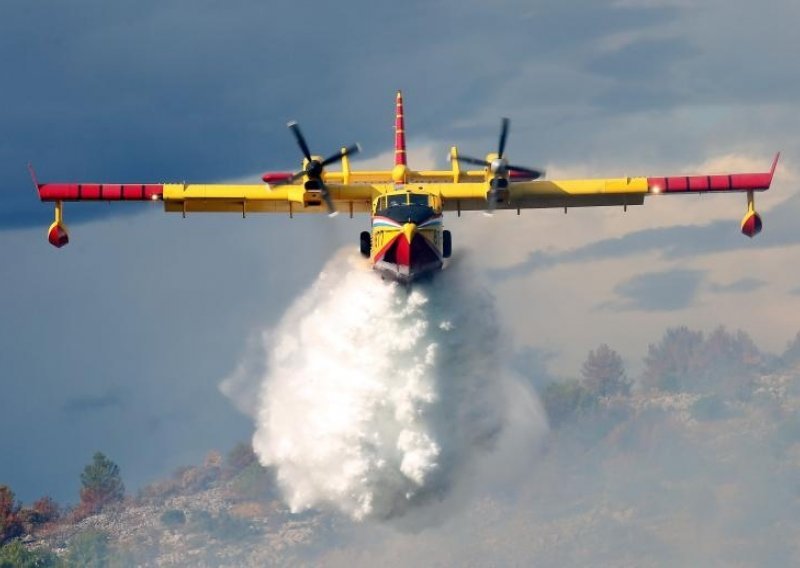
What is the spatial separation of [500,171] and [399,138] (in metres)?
8.12

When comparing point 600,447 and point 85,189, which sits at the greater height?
point 85,189

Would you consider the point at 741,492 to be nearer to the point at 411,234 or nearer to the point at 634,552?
the point at 634,552

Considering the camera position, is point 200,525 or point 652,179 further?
point 200,525

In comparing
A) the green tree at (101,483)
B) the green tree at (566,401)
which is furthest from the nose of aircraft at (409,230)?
the green tree at (566,401)

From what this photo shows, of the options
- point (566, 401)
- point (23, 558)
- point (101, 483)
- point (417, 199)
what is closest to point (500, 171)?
point (417, 199)

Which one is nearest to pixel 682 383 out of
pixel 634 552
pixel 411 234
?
pixel 634 552

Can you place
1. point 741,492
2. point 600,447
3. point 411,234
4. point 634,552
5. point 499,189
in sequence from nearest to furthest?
1. point 411,234
2. point 499,189
3. point 634,552
4. point 741,492
5. point 600,447

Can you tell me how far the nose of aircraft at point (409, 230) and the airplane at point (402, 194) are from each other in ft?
0.98

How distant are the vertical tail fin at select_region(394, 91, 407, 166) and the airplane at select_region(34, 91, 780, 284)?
5 centimetres

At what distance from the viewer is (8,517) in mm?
74375

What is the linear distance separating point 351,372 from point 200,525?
36.2 m

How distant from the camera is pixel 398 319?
4275 cm

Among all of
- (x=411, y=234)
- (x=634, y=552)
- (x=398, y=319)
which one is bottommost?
(x=634, y=552)

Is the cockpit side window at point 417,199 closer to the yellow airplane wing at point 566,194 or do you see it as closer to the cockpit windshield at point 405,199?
the cockpit windshield at point 405,199
